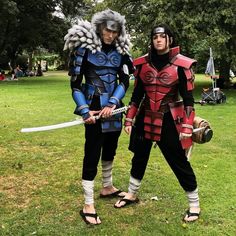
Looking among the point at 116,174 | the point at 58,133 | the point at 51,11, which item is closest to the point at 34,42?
the point at 51,11

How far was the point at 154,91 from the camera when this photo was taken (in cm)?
425

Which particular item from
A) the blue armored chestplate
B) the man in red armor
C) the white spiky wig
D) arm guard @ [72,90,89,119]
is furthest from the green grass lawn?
the white spiky wig

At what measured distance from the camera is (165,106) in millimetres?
4270

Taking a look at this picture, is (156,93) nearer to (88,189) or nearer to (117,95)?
(117,95)

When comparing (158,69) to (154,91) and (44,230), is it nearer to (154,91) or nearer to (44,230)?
(154,91)

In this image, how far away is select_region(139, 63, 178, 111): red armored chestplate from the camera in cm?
413

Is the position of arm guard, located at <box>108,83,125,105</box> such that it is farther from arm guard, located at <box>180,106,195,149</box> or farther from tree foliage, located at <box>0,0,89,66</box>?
tree foliage, located at <box>0,0,89,66</box>

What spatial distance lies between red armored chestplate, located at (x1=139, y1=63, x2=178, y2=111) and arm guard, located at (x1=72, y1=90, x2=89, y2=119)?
609mm

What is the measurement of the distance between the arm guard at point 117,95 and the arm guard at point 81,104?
0.84 ft

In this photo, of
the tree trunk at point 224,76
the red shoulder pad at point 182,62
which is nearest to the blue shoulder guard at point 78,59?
the red shoulder pad at point 182,62

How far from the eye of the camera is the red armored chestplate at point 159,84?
163 inches

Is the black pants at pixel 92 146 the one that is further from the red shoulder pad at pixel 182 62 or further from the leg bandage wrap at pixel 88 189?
the red shoulder pad at pixel 182 62

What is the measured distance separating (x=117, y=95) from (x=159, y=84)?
448 millimetres

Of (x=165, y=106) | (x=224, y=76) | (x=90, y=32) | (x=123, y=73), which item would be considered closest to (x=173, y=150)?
(x=165, y=106)
